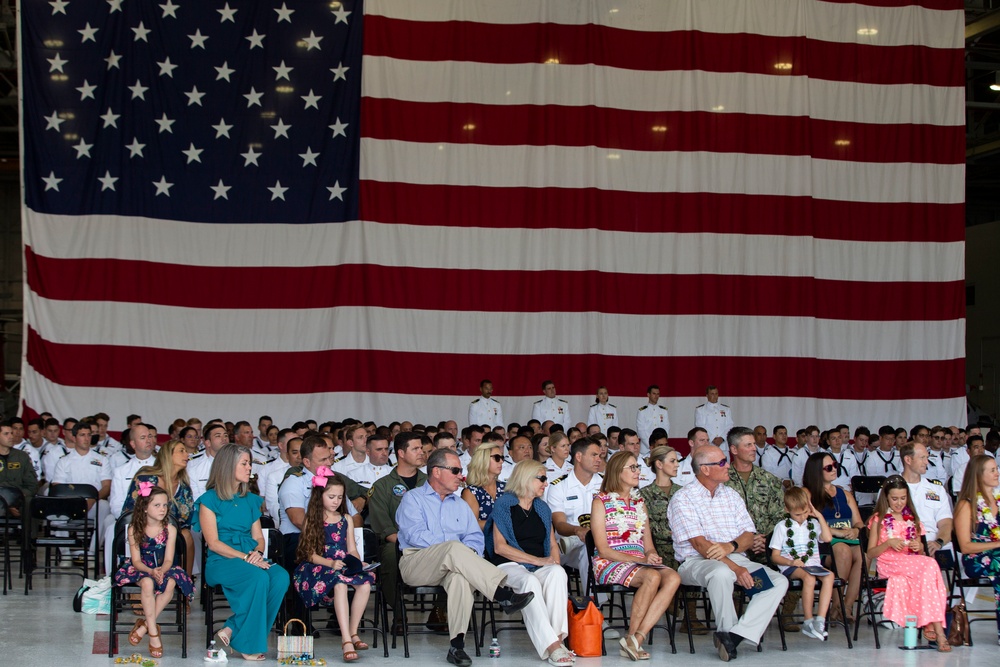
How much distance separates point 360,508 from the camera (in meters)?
7.79

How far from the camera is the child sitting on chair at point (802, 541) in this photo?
673 cm

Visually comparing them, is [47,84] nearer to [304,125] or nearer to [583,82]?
[304,125]

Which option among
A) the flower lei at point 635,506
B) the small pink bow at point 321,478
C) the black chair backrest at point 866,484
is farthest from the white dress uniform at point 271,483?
the black chair backrest at point 866,484

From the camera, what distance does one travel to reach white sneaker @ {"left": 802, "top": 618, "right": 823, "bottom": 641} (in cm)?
673

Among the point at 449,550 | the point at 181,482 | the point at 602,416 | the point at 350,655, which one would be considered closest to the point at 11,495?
the point at 181,482

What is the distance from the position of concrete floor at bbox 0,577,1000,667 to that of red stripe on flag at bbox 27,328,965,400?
6.90 m

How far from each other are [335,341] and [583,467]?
7.36 meters

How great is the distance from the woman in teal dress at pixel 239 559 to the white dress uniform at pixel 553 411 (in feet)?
26.7

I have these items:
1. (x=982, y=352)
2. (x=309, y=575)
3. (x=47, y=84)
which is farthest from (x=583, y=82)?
(x=982, y=352)

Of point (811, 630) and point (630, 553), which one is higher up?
point (630, 553)

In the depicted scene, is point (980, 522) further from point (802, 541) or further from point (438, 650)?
point (438, 650)

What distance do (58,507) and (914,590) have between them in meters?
5.95

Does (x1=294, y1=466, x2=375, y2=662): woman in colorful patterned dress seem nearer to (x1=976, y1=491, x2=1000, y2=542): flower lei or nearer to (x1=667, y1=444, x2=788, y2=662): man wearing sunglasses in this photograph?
(x1=667, y1=444, x2=788, y2=662): man wearing sunglasses

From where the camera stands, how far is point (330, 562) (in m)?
6.20
